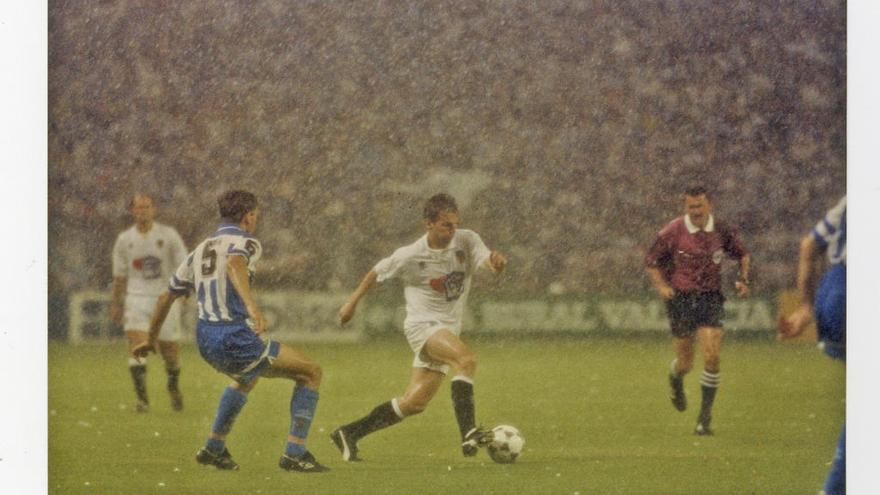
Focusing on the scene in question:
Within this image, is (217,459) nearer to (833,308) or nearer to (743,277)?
(743,277)

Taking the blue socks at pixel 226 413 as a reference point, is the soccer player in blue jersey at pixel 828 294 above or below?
above

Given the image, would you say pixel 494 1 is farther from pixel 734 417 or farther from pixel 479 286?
pixel 734 417

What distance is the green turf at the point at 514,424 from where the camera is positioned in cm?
604

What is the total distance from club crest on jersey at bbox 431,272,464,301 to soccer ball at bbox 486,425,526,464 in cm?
59

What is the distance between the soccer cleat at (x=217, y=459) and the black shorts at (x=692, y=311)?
1.97 meters

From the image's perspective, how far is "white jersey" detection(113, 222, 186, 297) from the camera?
6.09 meters

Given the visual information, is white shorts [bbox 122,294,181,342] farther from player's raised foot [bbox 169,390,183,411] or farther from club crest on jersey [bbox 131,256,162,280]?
player's raised foot [bbox 169,390,183,411]

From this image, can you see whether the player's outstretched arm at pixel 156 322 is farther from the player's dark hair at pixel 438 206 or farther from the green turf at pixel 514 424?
the player's dark hair at pixel 438 206

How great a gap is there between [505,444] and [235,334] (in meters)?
1.23

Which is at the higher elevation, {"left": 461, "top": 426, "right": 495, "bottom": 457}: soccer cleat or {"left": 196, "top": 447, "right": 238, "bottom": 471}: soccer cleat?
{"left": 461, "top": 426, "right": 495, "bottom": 457}: soccer cleat

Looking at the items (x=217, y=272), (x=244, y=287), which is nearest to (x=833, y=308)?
(x=244, y=287)

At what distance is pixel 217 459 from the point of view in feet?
20.0

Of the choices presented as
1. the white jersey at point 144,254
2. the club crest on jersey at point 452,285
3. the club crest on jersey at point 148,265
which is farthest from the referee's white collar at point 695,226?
the club crest on jersey at point 148,265

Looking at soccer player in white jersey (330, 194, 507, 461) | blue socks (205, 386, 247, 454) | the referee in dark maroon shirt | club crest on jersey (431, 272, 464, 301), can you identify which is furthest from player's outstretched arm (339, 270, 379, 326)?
the referee in dark maroon shirt
